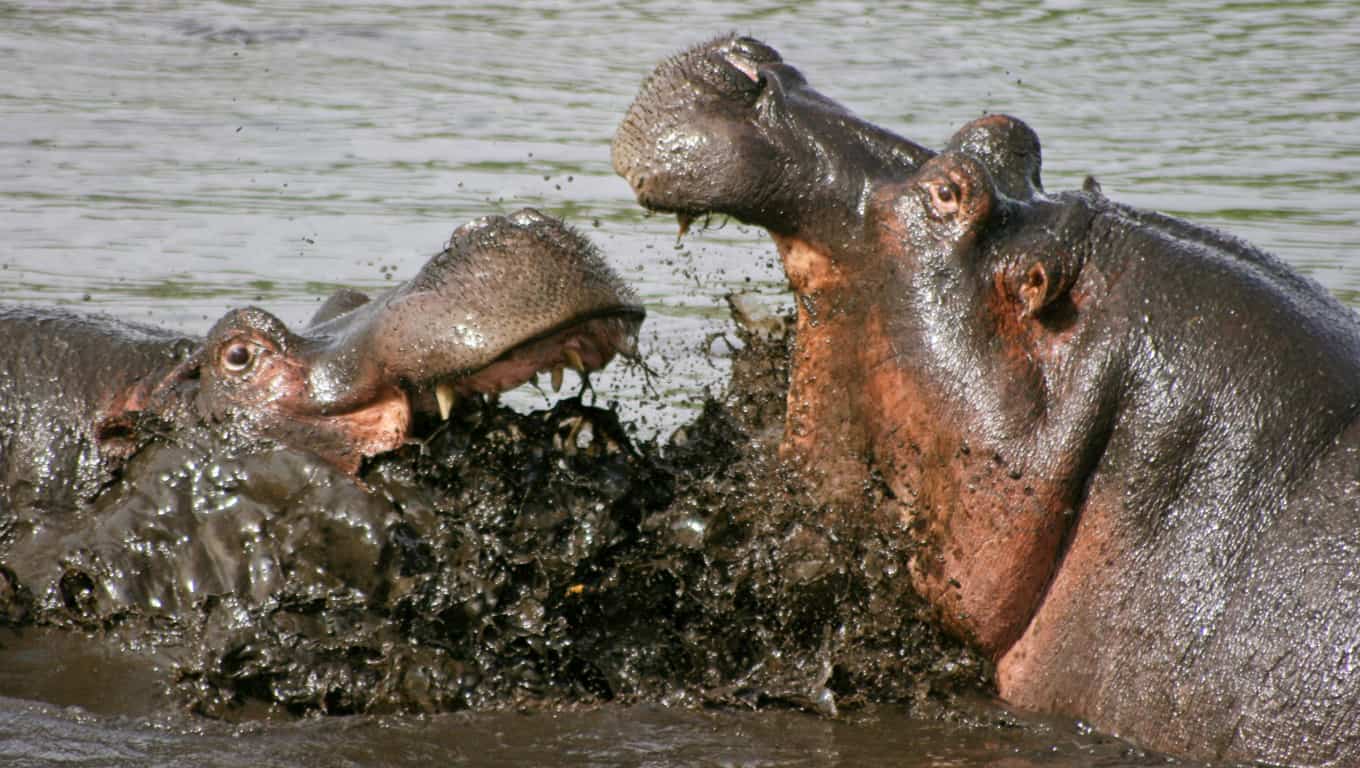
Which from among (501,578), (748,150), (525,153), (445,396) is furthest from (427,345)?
(525,153)

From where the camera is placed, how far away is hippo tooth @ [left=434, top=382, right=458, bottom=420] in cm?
495

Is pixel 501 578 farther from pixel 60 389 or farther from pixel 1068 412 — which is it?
pixel 1068 412

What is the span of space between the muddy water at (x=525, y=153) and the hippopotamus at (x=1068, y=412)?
280 millimetres

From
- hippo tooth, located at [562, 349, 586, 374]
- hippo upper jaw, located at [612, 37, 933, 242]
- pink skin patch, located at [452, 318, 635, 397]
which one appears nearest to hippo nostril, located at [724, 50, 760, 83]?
hippo upper jaw, located at [612, 37, 933, 242]

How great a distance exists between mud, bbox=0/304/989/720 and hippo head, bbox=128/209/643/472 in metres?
0.09

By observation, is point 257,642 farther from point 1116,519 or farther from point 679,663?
point 1116,519

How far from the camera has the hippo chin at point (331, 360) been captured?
4.86 metres

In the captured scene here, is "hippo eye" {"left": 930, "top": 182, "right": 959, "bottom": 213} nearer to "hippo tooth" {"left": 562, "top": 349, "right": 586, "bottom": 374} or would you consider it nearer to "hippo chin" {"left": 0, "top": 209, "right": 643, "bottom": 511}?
"hippo chin" {"left": 0, "top": 209, "right": 643, "bottom": 511}

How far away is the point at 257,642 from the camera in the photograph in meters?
5.01

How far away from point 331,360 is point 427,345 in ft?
1.37

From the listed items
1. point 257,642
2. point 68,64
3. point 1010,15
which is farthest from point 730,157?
point 1010,15

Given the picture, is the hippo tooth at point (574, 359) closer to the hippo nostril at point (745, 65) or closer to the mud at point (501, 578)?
the mud at point (501, 578)

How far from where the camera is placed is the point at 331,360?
17.1 feet

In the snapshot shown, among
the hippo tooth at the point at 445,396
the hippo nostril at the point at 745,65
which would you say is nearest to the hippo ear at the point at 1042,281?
the hippo nostril at the point at 745,65
